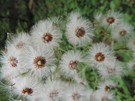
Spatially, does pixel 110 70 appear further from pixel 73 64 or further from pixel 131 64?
pixel 131 64

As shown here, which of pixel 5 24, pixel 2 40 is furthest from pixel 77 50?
pixel 5 24

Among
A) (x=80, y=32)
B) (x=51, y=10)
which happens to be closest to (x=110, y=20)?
(x=80, y=32)

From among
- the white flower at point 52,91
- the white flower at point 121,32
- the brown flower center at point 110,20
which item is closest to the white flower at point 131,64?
the white flower at point 121,32

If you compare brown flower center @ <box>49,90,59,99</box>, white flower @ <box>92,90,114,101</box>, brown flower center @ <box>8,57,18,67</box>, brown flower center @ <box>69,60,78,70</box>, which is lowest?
brown flower center @ <box>49,90,59,99</box>

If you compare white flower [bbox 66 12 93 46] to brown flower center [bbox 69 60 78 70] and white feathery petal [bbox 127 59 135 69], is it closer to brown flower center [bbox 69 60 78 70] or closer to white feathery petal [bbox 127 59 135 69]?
brown flower center [bbox 69 60 78 70]

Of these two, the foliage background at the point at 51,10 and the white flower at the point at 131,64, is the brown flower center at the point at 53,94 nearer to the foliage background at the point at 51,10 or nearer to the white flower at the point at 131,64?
the white flower at the point at 131,64

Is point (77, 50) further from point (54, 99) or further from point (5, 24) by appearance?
point (5, 24)

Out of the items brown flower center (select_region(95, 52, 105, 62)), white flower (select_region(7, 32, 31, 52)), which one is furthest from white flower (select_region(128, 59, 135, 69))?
white flower (select_region(7, 32, 31, 52))
